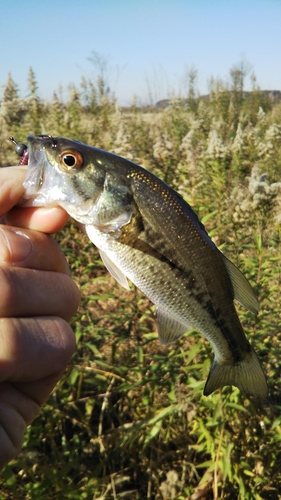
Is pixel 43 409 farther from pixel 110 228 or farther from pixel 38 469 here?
pixel 110 228

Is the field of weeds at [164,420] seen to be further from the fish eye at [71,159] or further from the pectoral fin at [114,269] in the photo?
the fish eye at [71,159]

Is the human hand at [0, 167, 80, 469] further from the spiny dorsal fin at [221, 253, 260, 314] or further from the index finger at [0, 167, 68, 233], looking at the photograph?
the spiny dorsal fin at [221, 253, 260, 314]

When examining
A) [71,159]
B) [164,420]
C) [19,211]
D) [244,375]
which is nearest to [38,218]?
[19,211]

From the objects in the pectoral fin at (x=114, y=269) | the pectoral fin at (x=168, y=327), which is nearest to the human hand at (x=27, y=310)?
the pectoral fin at (x=114, y=269)

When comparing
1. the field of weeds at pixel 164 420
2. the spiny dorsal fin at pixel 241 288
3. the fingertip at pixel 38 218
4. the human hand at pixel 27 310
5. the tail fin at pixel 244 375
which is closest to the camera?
the human hand at pixel 27 310

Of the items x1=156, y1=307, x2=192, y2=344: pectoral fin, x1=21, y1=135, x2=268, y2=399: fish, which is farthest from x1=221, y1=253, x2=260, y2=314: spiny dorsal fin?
x1=156, y1=307, x2=192, y2=344: pectoral fin

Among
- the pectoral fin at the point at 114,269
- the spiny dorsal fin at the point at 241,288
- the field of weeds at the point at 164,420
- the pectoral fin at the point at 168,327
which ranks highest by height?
the pectoral fin at the point at 114,269

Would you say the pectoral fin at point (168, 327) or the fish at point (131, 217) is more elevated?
the fish at point (131, 217)

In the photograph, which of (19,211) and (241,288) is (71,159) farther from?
(241,288)
